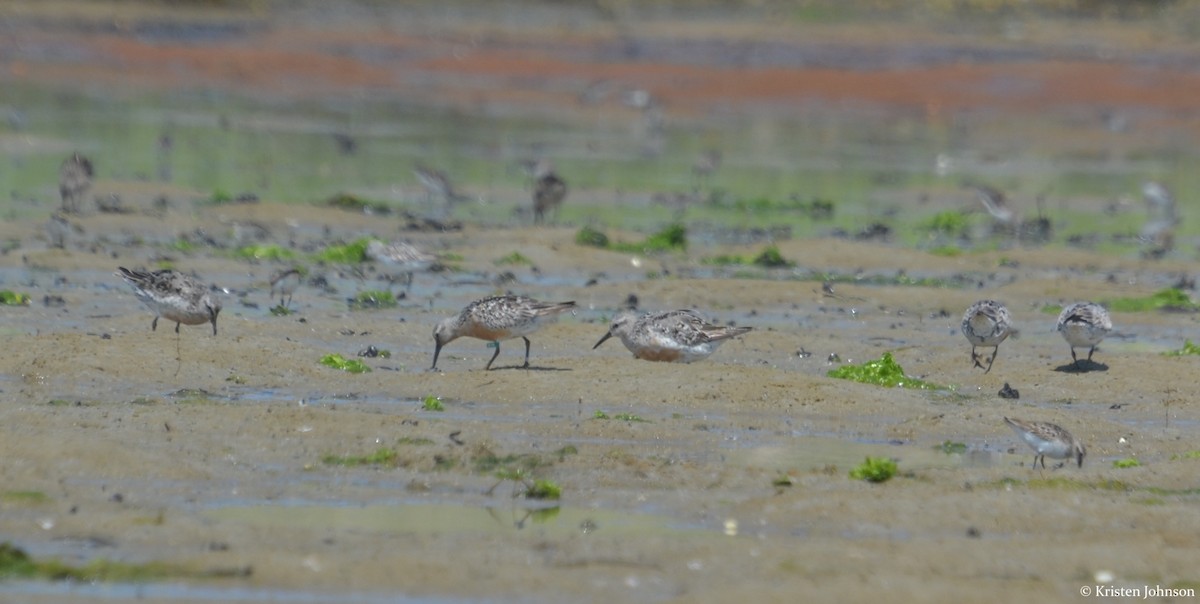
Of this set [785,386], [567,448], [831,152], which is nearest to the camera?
[567,448]

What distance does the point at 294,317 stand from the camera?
62.3 ft

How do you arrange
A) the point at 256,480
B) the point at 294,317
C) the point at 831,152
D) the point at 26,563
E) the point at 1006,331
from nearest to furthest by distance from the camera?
the point at 26,563 → the point at 256,480 → the point at 1006,331 → the point at 294,317 → the point at 831,152

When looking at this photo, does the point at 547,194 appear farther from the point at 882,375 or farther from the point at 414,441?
the point at 414,441

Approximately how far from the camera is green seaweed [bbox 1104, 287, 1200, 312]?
Result: 21.6 m

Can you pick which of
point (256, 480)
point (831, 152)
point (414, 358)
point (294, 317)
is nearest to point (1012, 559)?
point (256, 480)

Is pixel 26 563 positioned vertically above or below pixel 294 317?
below

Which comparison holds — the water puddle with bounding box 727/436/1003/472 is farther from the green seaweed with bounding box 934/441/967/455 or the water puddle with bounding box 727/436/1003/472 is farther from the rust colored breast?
the rust colored breast

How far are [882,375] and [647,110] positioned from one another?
36189mm

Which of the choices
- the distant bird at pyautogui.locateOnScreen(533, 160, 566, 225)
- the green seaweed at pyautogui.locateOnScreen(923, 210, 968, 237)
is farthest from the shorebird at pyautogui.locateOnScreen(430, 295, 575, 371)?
the green seaweed at pyautogui.locateOnScreen(923, 210, 968, 237)

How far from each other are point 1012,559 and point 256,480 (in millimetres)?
4741

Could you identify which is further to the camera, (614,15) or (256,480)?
(614,15)

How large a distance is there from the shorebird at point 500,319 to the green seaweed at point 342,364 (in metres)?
0.73

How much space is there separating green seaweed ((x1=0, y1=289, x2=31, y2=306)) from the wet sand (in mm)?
199

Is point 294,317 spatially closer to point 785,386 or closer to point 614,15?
point 785,386
